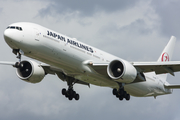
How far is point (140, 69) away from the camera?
3912cm

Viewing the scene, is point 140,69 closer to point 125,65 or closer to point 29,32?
point 125,65

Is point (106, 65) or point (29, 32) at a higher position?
point (29, 32)

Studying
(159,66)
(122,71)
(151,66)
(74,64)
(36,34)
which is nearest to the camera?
(36,34)

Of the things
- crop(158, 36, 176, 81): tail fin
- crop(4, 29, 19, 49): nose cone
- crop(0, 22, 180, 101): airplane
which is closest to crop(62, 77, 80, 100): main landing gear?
crop(0, 22, 180, 101): airplane

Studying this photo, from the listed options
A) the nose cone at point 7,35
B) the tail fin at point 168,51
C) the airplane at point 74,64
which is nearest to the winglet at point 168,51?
the tail fin at point 168,51

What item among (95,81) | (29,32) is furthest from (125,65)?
(29,32)

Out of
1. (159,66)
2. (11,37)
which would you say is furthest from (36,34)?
(159,66)

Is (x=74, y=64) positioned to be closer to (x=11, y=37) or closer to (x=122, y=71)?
(x=122, y=71)

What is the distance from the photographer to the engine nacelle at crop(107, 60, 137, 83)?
119 feet

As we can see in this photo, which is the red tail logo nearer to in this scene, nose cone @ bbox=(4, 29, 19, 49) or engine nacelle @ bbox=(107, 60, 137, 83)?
engine nacelle @ bbox=(107, 60, 137, 83)

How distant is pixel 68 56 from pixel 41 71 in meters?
6.53

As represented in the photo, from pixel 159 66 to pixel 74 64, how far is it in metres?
8.62

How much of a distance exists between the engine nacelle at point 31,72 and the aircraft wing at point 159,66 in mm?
10170

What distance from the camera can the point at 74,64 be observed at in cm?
3572
